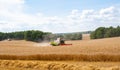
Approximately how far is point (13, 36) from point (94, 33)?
4173 centimetres

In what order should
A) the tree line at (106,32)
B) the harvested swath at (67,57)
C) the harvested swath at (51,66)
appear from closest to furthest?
the harvested swath at (51,66) → the harvested swath at (67,57) → the tree line at (106,32)

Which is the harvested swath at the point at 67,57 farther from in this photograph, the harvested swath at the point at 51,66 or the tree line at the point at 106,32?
the tree line at the point at 106,32

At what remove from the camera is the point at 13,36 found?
12356 cm

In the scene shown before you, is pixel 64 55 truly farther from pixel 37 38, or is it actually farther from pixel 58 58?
pixel 37 38

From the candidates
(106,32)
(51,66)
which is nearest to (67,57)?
(51,66)

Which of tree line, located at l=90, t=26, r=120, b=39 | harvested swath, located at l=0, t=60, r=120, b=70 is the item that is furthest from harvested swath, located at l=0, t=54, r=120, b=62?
tree line, located at l=90, t=26, r=120, b=39

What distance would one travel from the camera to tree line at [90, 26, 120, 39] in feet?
305

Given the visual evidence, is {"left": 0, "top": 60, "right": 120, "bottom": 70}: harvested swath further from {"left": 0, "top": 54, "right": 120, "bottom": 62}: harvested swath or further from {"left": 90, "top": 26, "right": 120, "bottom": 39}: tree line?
{"left": 90, "top": 26, "right": 120, "bottom": 39}: tree line

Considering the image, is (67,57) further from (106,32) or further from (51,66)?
(106,32)

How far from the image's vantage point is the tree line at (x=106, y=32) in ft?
305

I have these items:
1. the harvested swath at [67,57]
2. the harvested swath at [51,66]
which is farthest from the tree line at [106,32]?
the harvested swath at [51,66]

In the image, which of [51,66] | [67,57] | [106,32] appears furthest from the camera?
[106,32]

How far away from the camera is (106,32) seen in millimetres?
97875

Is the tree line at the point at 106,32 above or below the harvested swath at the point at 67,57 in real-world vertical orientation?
above
